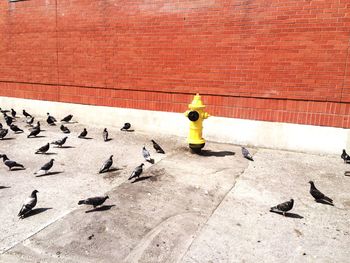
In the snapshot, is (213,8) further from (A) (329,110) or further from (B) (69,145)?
(B) (69,145)

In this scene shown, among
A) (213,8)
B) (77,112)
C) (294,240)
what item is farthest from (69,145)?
(294,240)

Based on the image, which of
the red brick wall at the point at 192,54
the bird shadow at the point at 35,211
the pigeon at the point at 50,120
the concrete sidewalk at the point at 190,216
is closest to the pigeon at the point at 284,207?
the concrete sidewalk at the point at 190,216

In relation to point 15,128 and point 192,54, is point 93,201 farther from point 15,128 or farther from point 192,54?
point 15,128

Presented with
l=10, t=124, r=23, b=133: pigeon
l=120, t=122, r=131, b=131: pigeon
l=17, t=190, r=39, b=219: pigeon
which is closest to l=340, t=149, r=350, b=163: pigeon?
l=120, t=122, r=131, b=131: pigeon

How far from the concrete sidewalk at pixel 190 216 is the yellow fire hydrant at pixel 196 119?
0.43 meters

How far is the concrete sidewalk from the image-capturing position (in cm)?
407

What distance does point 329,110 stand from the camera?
310 inches

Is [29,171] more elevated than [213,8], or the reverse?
[213,8]

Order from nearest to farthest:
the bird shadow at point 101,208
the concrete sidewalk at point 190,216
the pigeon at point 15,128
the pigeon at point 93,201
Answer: the concrete sidewalk at point 190,216, the pigeon at point 93,201, the bird shadow at point 101,208, the pigeon at point 15,128

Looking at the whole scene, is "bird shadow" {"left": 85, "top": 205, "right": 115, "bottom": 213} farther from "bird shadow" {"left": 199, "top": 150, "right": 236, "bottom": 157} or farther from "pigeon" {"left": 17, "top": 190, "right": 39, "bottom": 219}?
"bird shadow" {"left": 199, "top": 150, "right": 236, "bottom": 157}

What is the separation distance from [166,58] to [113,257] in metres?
6.90

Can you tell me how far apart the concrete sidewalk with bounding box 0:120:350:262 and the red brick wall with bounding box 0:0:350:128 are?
72.7 inches

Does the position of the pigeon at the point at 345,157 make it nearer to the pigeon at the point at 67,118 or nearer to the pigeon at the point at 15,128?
the pigeon at the point at 67,118

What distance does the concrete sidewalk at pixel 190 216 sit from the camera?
4.07 m
